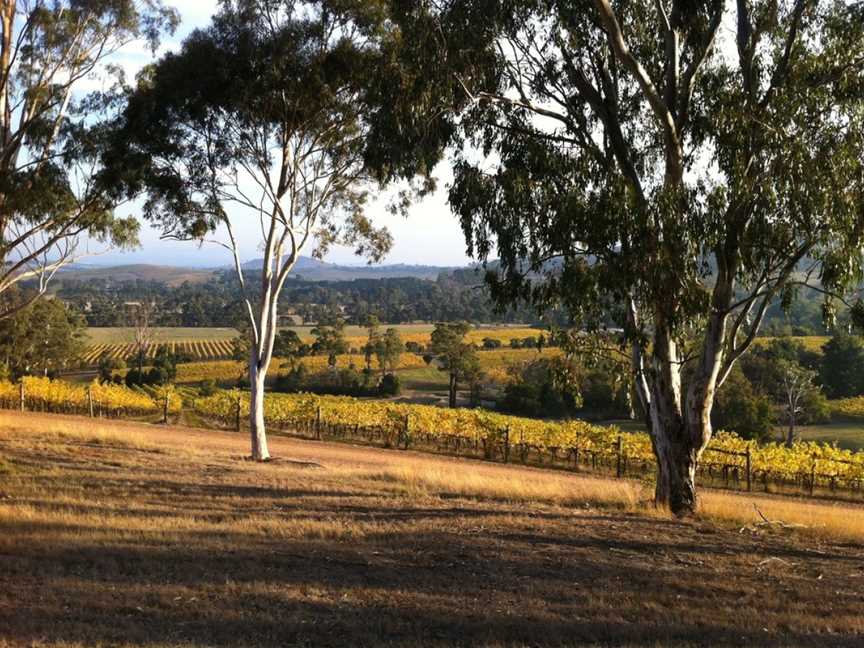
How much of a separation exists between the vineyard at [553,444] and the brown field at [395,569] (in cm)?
1330

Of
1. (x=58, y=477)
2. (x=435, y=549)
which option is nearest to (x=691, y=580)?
(x=435, y=549)

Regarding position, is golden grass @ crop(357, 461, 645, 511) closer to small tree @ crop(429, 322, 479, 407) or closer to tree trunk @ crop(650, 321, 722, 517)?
tree trunk @ crop(650, 321, 722, 517)

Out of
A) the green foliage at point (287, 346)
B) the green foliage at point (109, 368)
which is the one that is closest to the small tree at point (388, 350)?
the green foliage at point (287, 346)

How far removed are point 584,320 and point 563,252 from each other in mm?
1074

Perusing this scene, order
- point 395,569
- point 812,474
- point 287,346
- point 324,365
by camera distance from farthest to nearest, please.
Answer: point 287,346 → point 324,365 → point 812,474 → point 395,569

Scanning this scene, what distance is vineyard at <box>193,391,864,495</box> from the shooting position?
24078mm

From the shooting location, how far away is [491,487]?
12.8 meters

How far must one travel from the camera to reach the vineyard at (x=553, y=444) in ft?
79.0

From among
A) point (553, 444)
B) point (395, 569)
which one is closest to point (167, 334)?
point (553, 444)

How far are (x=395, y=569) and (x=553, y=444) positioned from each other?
823 inches

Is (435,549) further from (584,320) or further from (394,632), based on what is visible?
(584,320)

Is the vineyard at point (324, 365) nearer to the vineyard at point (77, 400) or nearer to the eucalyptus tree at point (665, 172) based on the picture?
the vineyard at point (77, 400)

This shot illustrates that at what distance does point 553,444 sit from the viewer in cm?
2711

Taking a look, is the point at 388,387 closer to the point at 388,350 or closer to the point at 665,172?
the point at 388,350
